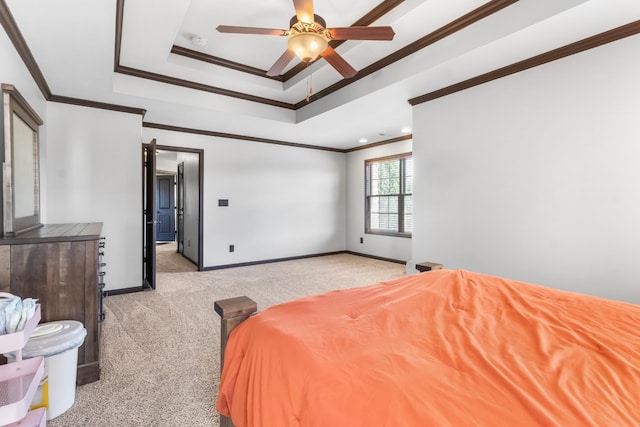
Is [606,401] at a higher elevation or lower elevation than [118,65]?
lower

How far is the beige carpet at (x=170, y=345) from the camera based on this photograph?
5.78 feet

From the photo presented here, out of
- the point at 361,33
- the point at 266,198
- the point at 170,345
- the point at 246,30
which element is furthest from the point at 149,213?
the point at 361,33

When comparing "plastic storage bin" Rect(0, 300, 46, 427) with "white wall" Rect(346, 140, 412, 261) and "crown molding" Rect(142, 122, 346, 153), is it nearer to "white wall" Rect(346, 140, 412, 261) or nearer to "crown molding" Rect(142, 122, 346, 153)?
"crown molding" Rect(142, 122, 346, 153)

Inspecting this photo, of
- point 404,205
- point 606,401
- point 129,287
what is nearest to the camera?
point 606,401

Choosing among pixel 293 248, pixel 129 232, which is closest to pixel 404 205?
pixel 293 248

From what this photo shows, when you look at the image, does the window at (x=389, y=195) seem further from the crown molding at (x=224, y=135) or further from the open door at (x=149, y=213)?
the open door at (x=149, y=213)

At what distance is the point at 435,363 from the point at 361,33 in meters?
2.12

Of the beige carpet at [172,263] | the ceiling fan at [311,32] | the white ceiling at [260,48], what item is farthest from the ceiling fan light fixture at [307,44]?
the beige carpet at [172,263]

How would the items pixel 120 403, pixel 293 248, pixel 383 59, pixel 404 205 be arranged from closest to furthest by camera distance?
1. pixel 120 403
2. pixel 383 59
3. pixel 404 205
4. pixel 293 248

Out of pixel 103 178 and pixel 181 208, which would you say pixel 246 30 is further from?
pixel 181 208

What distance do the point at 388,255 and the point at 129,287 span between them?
14.6 feet

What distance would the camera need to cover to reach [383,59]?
3.29m

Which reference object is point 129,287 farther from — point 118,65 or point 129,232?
point 118,65

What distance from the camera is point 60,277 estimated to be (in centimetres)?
196
